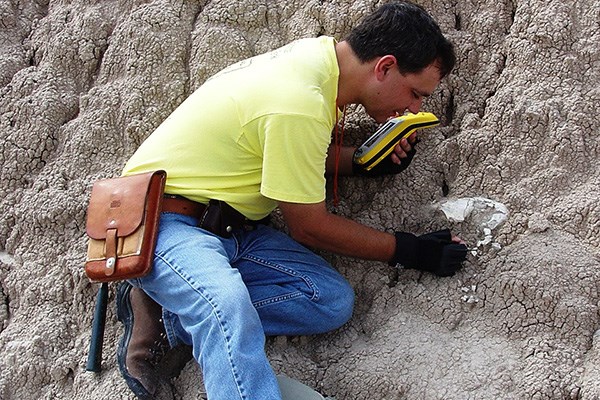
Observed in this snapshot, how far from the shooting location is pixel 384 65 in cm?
239

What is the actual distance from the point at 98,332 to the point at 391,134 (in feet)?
3.68

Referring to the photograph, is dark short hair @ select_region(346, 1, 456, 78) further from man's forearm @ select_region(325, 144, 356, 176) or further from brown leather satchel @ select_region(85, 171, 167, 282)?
brown leather satchel @ select_region(85, 171, 167, 282)

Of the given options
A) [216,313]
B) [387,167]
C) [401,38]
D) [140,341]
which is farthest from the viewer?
[387,167]

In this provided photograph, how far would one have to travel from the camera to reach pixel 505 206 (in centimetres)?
250

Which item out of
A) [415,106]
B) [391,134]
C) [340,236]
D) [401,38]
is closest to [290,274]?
[340,236]

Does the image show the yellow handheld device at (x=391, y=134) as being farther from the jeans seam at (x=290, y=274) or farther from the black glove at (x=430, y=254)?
the jeans seam at (x=290, y=274)

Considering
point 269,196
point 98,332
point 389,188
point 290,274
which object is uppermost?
point 269,196

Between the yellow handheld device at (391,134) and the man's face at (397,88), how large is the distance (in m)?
0.05

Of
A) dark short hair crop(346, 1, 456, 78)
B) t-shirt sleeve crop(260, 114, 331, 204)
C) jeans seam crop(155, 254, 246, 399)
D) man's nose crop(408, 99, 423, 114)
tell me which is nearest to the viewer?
jeans seam crop(155, 254, 246, 399)

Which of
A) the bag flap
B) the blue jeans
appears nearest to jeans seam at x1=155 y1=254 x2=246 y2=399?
the blue jeans

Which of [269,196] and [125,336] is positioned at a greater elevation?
[269,196]

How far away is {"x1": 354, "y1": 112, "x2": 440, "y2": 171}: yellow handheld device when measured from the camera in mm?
2549

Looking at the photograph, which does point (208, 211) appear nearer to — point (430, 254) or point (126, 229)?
point (126, 229)

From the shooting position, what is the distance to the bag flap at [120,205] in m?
2.31
